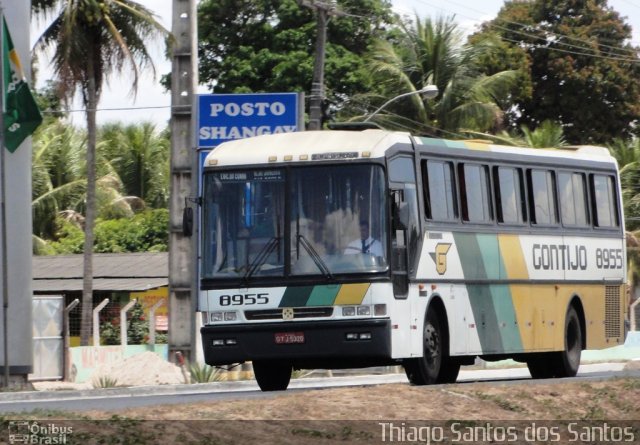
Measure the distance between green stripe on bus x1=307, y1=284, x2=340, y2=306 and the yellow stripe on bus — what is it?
6 cm

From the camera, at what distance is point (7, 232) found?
25844mm

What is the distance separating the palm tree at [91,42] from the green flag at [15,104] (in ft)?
39.2

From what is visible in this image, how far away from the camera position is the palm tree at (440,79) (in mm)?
52219

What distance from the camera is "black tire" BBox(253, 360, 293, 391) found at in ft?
67.4

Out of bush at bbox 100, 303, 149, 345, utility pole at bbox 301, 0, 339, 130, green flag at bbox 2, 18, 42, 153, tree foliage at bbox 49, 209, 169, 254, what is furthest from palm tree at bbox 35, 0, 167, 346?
tree foliage at bbox 49, 209, 169, 254

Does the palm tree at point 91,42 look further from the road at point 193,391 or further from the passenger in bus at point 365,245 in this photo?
the passenger in bus at point 365,245

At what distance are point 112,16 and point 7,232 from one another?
14.6 metres

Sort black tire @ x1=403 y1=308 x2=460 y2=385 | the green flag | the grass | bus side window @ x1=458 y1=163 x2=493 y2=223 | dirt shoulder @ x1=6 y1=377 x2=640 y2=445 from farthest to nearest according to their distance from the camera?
1. the grass
2. the green flag
3. bus side window @ x1=458 y1=163 x2=493 y2=223
4. black tire @ x1=403 y1=308 x2=460 y2=385
5. dirt shoulder @ x1=6 y1=377 x2=640 y2=445

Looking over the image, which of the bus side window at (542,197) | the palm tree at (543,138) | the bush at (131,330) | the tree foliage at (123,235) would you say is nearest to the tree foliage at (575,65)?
the palm tree at (543,138)

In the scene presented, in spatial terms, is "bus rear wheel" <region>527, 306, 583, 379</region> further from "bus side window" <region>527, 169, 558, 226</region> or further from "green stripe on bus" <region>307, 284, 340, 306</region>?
"green stripe on bus" <region>307, 284, 340, 306</region>

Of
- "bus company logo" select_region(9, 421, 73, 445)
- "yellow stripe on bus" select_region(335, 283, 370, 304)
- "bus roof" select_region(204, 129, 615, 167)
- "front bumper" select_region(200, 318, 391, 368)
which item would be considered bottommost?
Answer: "bus company logo" select_region(9, 421, 73, 445)

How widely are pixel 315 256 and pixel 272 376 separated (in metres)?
2.91

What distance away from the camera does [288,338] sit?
1842 centimetres

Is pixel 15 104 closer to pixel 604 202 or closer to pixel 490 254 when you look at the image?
pixel 490 254
